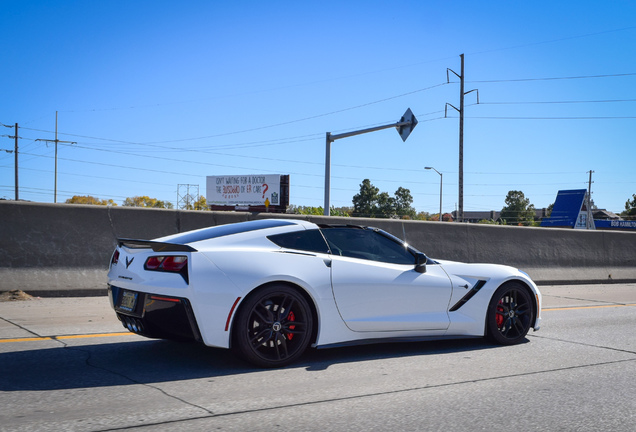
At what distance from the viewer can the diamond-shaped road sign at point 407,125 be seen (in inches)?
888

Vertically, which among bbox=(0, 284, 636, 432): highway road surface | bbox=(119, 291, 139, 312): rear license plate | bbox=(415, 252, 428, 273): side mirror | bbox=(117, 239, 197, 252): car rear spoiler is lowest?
bbox=(0, 284, 636, 432): highway road surface

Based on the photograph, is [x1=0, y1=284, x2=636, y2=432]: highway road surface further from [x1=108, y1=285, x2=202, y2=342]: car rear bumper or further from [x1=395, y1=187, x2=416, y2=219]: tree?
[x1=395, y1=187, x2=416, y2=219]: tree

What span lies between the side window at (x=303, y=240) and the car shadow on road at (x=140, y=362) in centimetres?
102

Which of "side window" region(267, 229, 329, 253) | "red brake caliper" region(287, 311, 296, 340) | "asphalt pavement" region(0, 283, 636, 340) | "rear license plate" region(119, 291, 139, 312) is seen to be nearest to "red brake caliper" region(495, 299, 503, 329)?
"side window" region(267, 229, 329, 253)

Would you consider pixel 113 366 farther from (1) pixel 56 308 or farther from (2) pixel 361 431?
(1) pixel 56 308

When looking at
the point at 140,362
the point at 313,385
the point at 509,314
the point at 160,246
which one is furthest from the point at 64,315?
the point at 509,314

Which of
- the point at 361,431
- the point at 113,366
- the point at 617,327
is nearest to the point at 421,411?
the point at 361,431

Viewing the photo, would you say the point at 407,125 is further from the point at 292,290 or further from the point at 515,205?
the point at 515,205

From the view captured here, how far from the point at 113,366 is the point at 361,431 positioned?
2.45 meters

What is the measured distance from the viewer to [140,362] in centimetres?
540

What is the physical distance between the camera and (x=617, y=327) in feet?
27.1

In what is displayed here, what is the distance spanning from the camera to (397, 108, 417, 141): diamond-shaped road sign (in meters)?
22.6

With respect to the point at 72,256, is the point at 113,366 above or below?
below

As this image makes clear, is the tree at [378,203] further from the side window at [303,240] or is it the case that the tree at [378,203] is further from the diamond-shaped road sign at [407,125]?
the side window at [303,240]
